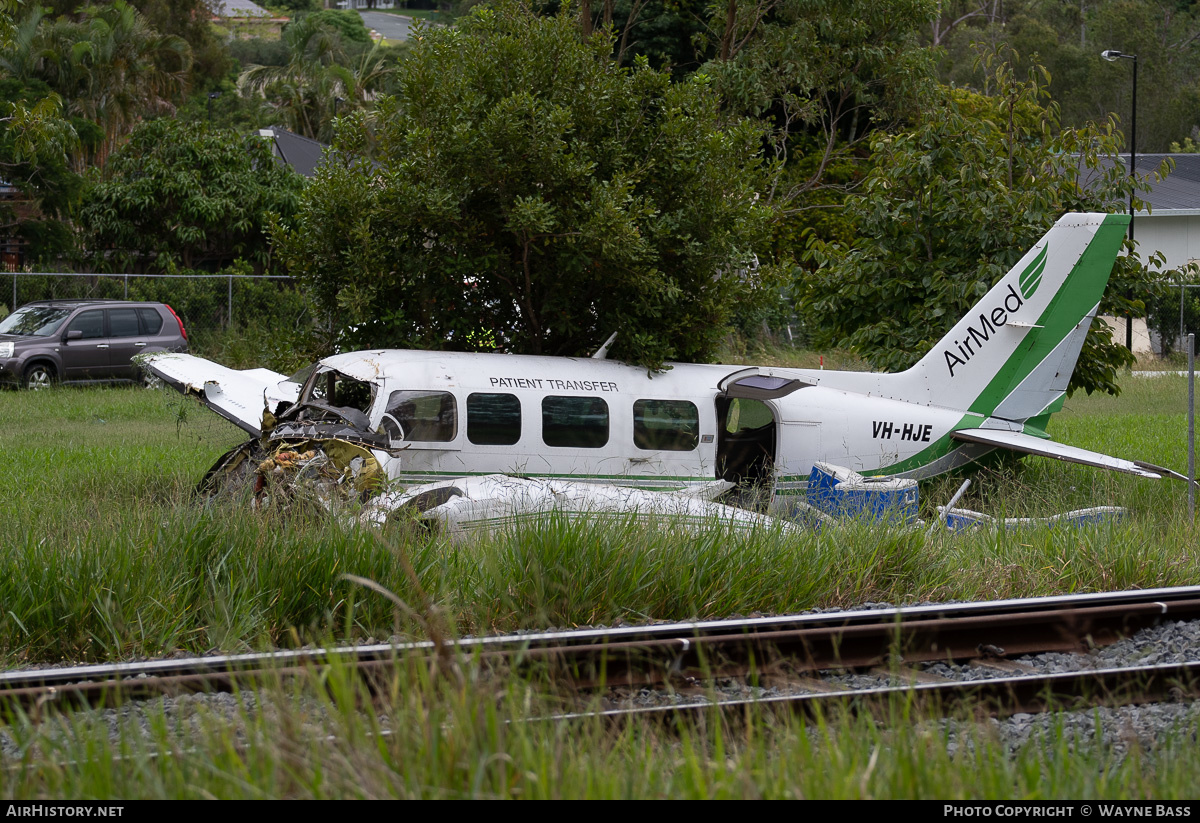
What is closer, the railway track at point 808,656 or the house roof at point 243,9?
the railway track at point 808,656

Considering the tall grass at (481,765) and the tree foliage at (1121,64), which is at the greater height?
the tree foliage at (1121,64)

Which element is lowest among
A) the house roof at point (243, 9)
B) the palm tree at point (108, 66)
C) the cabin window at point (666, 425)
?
the cabin window at point (666, 425)

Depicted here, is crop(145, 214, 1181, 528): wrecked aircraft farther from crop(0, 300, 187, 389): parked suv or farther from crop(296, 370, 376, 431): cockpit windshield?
crop(0, 300, 187, 389): parked suv

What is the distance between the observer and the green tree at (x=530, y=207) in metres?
10.8

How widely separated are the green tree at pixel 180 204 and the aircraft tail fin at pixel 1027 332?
2233 cm

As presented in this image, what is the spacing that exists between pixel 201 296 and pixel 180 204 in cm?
631

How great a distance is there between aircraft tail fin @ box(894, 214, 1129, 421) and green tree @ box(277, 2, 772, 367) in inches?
98.8

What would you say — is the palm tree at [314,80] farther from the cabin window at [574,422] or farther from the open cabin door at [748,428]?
the cabin window at [574,422]

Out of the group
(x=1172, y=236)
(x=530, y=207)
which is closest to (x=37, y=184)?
(x=530, y=207)

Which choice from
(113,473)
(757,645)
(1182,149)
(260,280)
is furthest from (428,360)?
(1182,149)

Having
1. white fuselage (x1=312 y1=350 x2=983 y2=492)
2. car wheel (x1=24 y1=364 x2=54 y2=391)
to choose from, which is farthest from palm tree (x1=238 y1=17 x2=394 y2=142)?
white fuselage (x1=312 y1=350 x2=983 y2=492)

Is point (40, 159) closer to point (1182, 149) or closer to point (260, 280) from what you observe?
point (260, 280)

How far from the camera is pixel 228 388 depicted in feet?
37.5

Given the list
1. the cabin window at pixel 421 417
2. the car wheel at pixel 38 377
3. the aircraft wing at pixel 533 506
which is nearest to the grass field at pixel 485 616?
the aircraft wing at pixel 533 506
